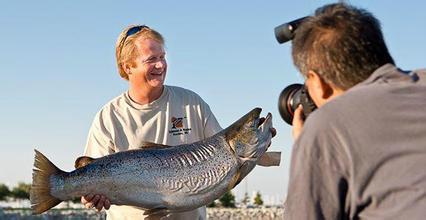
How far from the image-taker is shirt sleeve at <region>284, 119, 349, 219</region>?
11.5 ft

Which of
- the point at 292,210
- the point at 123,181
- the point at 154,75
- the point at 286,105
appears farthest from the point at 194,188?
the point at 292,210

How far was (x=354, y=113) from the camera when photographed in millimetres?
3523

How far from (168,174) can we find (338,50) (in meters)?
3.86

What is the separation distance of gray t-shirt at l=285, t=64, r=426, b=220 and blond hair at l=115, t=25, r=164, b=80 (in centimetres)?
437

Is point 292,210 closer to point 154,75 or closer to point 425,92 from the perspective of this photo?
point 425,92

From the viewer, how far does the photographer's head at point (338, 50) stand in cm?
365

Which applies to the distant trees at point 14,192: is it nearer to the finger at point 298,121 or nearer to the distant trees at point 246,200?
the distant trees at point 246,200

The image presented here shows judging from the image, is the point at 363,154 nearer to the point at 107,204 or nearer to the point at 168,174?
the point at 168,174

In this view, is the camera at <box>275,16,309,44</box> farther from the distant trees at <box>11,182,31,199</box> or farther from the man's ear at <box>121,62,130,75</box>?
the distant trees at <box>11,182,31,199</box>

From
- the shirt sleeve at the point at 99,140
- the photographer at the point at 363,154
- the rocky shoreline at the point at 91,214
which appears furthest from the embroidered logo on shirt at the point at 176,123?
the rocky shoreline at the point at 91,214

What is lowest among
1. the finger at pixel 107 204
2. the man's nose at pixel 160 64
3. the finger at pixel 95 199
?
the finger at pixel 107 204

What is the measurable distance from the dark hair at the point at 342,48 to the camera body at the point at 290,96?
0.29m

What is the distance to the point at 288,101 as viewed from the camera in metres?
4.48

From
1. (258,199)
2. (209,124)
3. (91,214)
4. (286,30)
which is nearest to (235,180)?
(209,124)
